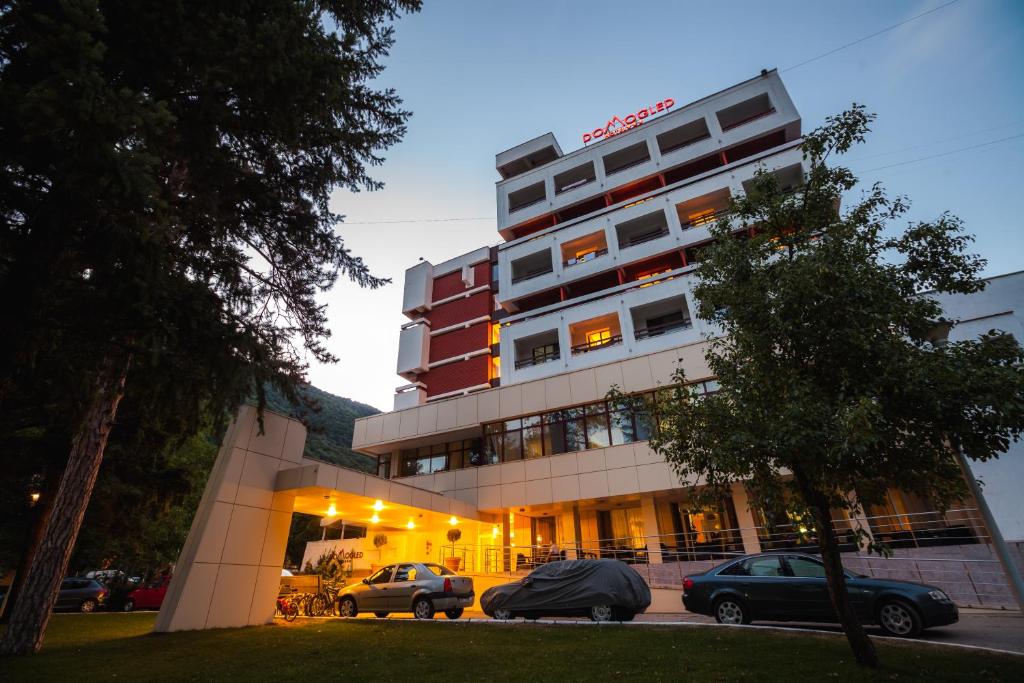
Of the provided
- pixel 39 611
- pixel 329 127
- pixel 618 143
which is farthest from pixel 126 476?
pixel 618 143

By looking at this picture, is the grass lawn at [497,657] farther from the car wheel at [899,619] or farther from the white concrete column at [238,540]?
the car wheel at [899,619]

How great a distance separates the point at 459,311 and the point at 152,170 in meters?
31.2

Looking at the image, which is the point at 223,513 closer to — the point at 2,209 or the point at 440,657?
the point at 440,657

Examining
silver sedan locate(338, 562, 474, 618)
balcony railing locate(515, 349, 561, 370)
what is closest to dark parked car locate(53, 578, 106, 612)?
silver sedan locate(338, 562, 474, 618)

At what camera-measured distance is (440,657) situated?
310 inches

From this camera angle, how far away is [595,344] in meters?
27.6

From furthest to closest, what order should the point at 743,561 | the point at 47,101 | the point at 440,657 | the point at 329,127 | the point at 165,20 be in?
the point at 743,561 → the point at 440,657 → the point at 329,127 → the point at 165,20 → the point at 47,101

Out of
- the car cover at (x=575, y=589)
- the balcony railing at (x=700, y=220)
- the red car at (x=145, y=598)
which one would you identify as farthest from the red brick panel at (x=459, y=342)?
the car cover at (x=575, y=589)

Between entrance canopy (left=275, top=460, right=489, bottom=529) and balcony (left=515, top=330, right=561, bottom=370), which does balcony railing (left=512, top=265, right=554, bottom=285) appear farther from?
entrance canopy (left=275, top=460, right=489, bottom=529)

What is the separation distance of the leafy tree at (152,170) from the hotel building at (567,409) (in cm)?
722

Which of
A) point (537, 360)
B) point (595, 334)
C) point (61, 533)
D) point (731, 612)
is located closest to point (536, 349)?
point (537, 360)

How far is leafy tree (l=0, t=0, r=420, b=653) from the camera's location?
4.52 m

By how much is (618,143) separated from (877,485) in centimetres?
2948

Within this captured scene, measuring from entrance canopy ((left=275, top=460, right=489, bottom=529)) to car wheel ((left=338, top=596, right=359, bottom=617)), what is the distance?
111 inches
